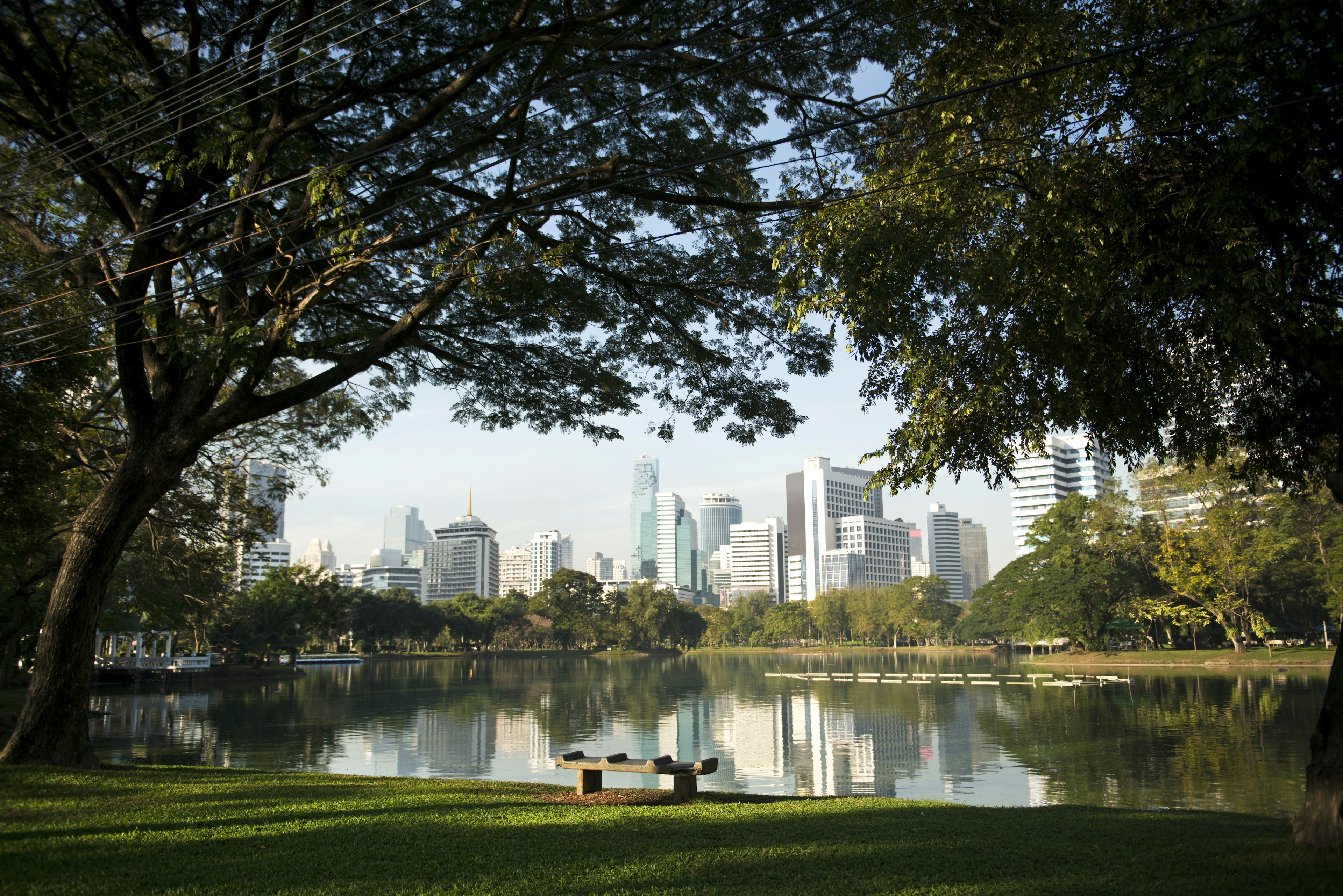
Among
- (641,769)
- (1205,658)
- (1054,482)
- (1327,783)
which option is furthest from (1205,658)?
(1054,482)

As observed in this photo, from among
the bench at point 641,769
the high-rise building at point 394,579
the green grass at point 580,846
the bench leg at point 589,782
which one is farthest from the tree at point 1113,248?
the high-rise building at point 394,579

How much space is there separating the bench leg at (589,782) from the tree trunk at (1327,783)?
5.91 metres

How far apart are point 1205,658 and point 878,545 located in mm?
119357

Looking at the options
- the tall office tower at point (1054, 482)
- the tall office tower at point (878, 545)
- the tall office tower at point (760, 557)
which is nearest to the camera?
the tall office tower at point (1054, 482)

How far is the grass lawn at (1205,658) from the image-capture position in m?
37.5

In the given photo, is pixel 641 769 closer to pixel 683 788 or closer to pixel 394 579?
pixel 683 788

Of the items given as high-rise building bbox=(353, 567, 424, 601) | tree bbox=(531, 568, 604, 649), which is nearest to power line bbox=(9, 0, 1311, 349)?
tree bbox=(531, 568, 604, 649)

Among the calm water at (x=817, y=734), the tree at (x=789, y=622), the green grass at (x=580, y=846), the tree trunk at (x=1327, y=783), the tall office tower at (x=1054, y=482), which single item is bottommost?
the tree at (x=789, y=622)

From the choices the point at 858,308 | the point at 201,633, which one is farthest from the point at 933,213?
the point at 201,633

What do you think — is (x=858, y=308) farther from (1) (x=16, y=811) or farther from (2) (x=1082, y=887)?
(1) (x=16, y=811)

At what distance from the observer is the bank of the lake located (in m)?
37.5

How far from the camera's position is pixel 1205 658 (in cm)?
4131

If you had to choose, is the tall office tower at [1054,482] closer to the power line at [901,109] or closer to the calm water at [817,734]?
the calm water at [817,734]

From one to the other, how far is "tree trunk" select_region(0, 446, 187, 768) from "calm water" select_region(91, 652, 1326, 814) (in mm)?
5066
